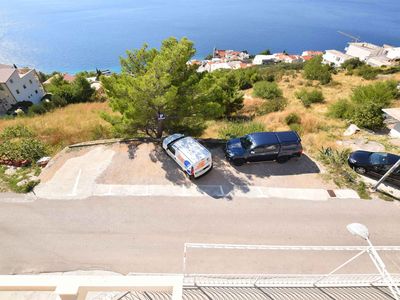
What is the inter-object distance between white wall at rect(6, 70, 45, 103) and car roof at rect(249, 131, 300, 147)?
45.0 m

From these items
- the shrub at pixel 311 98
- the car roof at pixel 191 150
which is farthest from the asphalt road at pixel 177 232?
the shrub at pixel 311 98

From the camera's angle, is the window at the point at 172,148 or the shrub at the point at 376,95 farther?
the shrub at the point at 376,95

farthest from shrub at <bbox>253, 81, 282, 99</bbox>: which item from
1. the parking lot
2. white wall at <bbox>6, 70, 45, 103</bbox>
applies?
white wall at <bbox>6, 70, 45, 103</bbox>

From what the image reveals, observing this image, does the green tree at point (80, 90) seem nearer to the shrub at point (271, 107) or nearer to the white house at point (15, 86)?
the white house at point (15, 86)

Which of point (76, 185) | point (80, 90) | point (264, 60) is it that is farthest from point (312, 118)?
point (264, 60)

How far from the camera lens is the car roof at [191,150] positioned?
40.1ft

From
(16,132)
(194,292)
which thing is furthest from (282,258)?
(16,132)

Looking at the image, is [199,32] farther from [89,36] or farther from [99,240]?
[99,240]

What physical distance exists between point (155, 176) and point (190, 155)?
231 cm

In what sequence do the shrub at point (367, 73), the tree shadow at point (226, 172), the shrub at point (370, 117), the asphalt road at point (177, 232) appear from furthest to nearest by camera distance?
the shrub at point (367, 73), the shrub at point (370, 117), the tree shadow at point (226, 172), the asphalt road at point (177, 232)

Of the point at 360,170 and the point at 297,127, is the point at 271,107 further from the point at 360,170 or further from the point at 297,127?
the point at 360,170

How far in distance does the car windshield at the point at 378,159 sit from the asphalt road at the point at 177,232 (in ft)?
7.15

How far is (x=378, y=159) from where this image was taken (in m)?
12.9

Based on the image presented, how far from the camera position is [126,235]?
32.4ft
